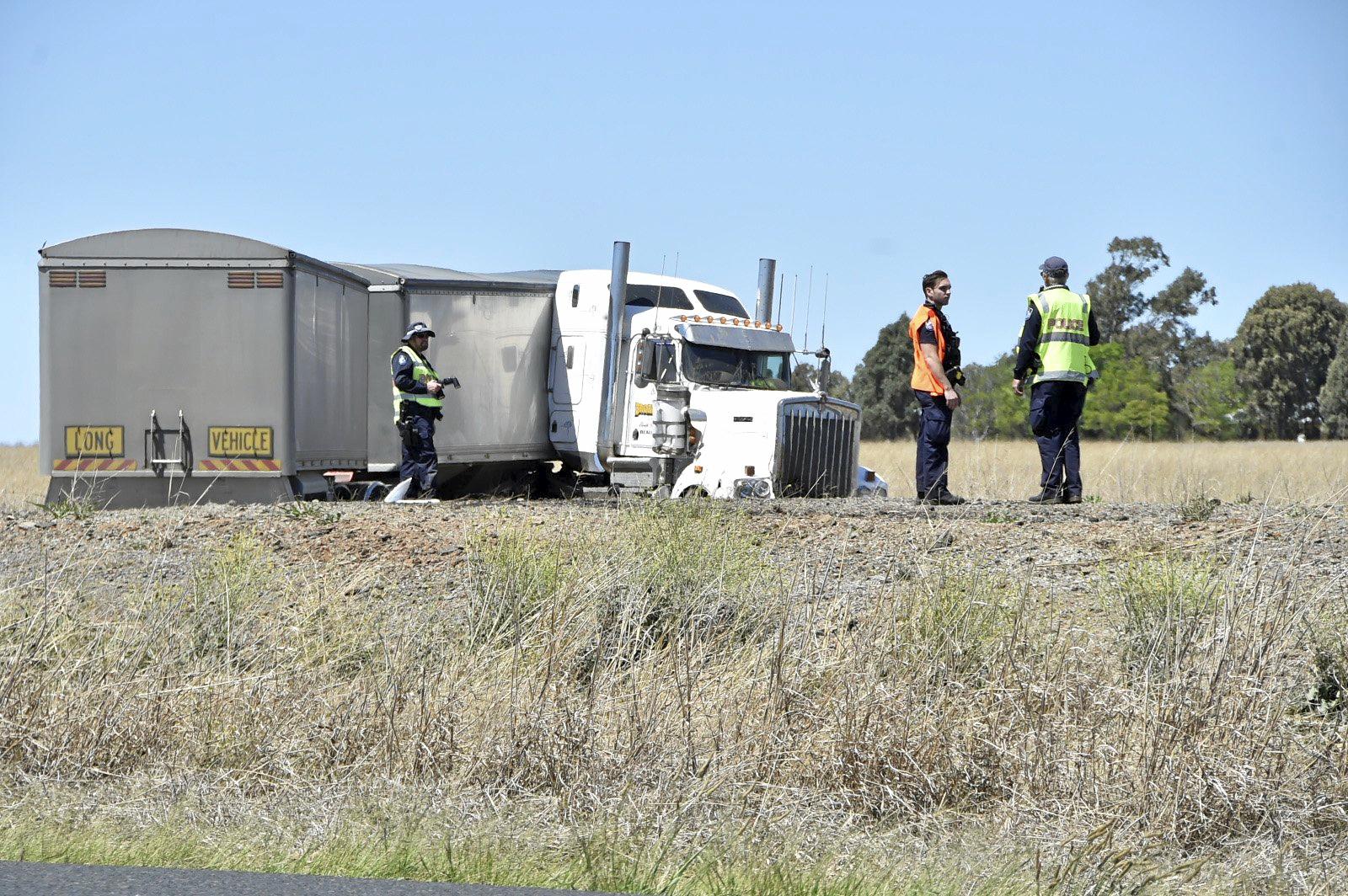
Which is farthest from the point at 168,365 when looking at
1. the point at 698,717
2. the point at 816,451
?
the point at 698,717

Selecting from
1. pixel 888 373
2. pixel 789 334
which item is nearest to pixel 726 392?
pixel 789 334

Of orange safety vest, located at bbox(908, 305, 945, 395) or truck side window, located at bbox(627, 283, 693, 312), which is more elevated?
truck side window, located at bbox(627, 283, 693, 312)

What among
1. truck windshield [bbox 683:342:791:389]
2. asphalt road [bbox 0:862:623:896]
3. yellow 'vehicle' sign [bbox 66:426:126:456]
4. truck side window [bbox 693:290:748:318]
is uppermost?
truck side window [bbox 693:290:748:318]

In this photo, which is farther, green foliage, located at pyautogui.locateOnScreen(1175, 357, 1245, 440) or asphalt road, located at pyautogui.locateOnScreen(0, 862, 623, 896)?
green foliage, located at pyautogui.locateOnScreen(1175, 357, 1245, 440)

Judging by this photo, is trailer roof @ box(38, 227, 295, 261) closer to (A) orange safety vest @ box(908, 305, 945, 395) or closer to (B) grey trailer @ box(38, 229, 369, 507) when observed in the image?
(B) grey trailer @ box(38, 229, 369, 507)

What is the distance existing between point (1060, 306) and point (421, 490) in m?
6.62

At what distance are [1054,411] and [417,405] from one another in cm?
624

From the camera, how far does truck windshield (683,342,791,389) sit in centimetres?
1644

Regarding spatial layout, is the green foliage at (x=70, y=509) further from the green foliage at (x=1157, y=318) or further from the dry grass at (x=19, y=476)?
the green foliage at (x=1157, y=318)

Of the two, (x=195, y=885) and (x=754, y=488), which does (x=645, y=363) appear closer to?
(x=754, y=488)

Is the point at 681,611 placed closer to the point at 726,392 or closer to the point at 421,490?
the point at 421,490

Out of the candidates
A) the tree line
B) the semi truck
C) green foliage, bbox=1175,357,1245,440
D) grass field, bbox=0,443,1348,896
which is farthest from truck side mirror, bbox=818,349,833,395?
green foliage, bbox=1175,357,1245,440

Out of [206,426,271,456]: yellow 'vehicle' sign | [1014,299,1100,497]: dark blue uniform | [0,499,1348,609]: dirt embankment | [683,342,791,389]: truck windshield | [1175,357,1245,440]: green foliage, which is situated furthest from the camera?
[1175,357,1245,440]: green foliage

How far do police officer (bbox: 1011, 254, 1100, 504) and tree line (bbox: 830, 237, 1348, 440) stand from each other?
191 feet
